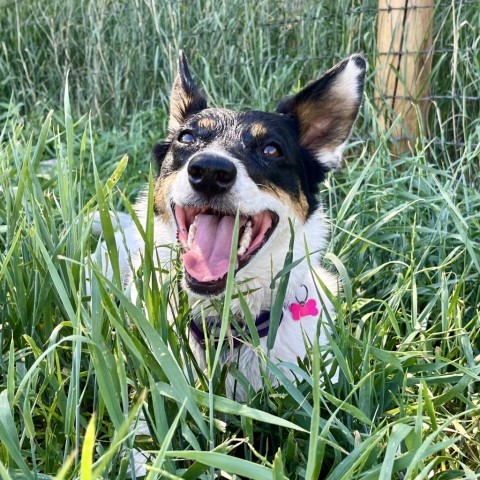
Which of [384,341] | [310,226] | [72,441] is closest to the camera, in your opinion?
[72,441]

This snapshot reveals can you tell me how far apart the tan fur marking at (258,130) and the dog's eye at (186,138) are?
9.7 inches

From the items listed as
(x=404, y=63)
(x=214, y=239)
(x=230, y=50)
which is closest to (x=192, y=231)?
(x=214, y=239)

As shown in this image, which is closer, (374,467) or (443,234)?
(374,467)

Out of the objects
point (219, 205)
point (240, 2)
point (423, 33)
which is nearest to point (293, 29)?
point (240, 2)

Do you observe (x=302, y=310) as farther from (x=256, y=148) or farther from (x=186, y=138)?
(x=186, y=138)

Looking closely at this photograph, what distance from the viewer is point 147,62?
18.2 ft

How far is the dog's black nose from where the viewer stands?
224 cm

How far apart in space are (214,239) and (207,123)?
0.59 metres

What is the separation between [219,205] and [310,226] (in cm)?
59

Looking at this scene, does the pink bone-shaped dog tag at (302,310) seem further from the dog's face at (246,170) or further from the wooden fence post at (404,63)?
the wooden fence post at (404,63)

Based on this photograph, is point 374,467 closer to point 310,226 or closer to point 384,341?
point 384,341

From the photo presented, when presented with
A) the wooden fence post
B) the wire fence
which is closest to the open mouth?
the wire fence

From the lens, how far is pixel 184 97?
312 centimetres

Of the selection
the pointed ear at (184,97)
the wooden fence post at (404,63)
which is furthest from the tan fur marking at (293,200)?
the wooden fence post at (404,63)
